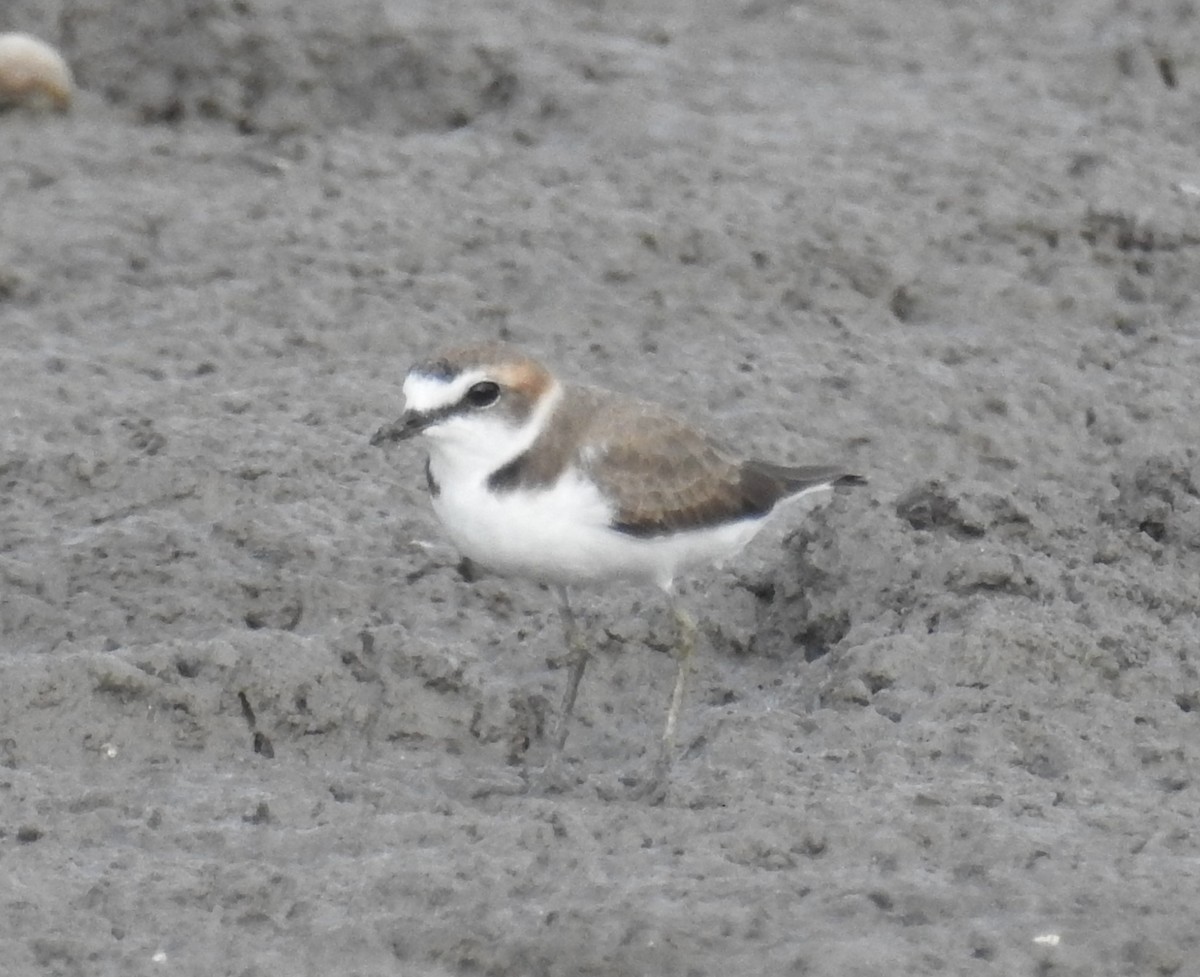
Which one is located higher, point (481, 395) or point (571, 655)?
point (481, 395)

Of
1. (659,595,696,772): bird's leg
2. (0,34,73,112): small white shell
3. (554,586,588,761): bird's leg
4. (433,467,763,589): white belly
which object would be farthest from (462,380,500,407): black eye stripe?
(0,34,73,112): small white shell

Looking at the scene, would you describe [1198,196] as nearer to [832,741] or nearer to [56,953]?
[832,741]

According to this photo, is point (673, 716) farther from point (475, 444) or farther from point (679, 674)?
point (475, 444)

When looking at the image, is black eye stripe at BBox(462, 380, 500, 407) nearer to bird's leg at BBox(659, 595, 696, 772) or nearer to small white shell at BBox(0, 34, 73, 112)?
bird's leg at BBox(659, 595, 696, 772)

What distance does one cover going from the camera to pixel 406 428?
21.6 ft

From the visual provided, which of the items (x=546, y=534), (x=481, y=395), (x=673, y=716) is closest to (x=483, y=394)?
(x=481, y=395)

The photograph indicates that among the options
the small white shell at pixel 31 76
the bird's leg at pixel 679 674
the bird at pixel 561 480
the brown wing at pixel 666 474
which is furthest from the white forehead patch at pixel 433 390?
the small white shell at pixel 31 76

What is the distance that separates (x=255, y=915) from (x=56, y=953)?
0.49 meters

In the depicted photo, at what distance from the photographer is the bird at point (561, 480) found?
21.7 feet

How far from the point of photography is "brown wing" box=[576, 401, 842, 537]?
6.82 metres

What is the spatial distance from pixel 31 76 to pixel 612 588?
4.57 metres

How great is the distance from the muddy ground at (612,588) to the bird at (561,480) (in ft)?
1.92

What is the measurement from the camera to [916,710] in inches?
282

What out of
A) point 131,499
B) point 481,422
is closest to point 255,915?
Answer: point 481,422
